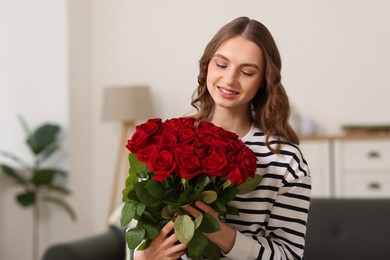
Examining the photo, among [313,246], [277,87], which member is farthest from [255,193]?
[313,246]

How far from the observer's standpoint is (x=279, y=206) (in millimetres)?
1369

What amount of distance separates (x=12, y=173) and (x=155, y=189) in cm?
410

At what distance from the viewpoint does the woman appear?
51.4 inches

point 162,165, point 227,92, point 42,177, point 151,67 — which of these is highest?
point 151,67

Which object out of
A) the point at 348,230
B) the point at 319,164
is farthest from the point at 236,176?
the point at 319,164

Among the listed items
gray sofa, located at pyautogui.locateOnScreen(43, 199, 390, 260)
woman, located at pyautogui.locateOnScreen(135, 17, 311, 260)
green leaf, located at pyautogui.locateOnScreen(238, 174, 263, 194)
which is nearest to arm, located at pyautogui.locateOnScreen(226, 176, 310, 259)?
woman, located at pyautogui.locateOnScreen(135, 17, 311, 260)

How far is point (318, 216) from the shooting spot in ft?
8.55

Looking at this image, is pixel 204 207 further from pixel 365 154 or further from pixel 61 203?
pixel 61 203

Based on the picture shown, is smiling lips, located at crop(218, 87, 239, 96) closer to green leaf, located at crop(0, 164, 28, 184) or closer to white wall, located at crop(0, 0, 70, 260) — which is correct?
green leaf, located at crop(0, 164, 28, 184)

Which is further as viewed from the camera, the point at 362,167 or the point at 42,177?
the point at 42,177

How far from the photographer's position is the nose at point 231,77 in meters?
1.30

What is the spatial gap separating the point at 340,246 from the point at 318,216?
0.46 ft

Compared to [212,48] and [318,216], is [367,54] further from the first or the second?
[212,48]

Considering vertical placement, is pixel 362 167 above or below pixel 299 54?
below
